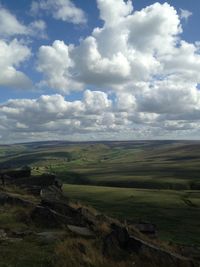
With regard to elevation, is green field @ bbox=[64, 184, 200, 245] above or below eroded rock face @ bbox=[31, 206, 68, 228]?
below

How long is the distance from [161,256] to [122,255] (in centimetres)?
204

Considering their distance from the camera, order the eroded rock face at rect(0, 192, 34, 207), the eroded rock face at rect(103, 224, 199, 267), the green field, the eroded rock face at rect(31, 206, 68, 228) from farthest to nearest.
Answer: the green field → the eroded rock face at rect(0, 192, 34, 207) → the eroded rock face at rect(31, 206, 68, 228) → the eroded rock face at rect(103, 224, 199, 267)

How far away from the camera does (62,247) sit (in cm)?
2091

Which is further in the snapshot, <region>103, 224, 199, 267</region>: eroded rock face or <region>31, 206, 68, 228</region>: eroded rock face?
<region>31, 206, 68, 228</region>: eroded rock face

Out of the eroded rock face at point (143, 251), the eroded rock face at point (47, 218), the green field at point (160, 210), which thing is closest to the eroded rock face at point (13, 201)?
the eroded rock face at point (47, 218)

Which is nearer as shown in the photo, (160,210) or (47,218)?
(47,218)

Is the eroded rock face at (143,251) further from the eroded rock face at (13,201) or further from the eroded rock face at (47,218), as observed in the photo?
the eroded rock face at (13,201)

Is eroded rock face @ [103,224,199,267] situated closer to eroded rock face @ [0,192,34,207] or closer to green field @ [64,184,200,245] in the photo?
eroded rock face @ [0,192,34,207]

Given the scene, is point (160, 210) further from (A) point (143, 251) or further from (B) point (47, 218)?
(A) point (143, 251)

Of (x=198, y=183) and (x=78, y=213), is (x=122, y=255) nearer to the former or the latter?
(x=78, y=213)

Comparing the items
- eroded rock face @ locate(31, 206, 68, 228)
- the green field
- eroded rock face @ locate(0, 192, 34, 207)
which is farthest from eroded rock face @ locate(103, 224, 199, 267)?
the green field

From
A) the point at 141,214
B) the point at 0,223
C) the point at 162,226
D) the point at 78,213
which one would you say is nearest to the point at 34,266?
the point at 0,223

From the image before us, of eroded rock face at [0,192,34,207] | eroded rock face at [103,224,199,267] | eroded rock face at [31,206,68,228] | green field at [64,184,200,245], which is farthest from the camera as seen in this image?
green field at [64,184,200,245]

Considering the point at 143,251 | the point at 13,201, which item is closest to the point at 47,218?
the point at 13,201
